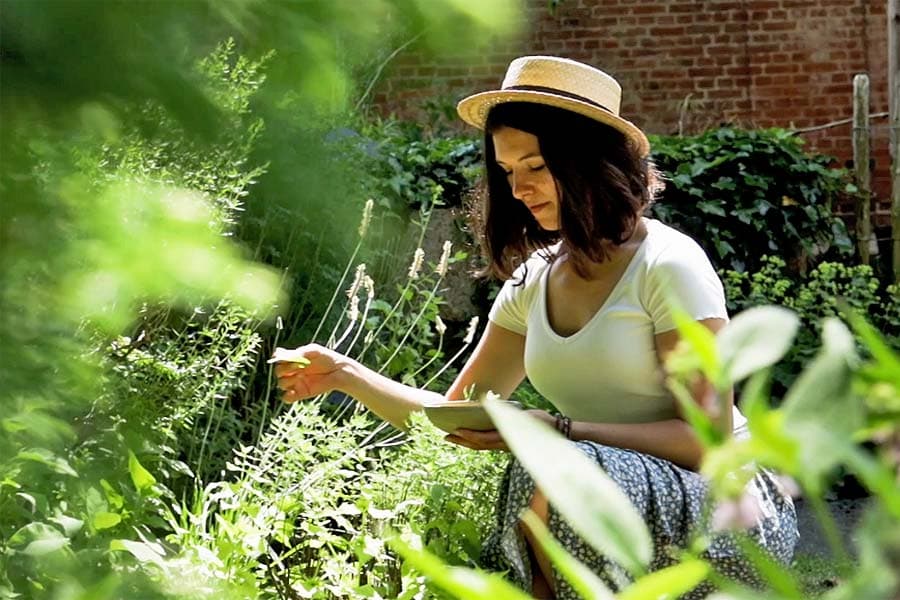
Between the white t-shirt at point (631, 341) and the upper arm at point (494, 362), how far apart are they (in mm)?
209

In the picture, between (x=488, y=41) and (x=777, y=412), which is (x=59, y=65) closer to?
(x=488, y=41)

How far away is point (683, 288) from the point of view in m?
2.43

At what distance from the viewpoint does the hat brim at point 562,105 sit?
2604 mm

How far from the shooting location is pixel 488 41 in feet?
1.96

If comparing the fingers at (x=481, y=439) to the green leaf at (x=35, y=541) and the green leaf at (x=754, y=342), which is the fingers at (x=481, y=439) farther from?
the green leaf at (x=754, y=342)

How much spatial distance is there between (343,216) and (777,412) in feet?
0.69

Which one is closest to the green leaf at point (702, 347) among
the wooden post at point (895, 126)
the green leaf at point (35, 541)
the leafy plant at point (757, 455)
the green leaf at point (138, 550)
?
the leafy plant at point (757, 455)

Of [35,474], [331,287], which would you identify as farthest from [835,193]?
[35,474]

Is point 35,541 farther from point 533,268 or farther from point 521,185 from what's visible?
point 533,268

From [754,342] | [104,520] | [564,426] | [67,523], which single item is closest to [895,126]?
[564,426]

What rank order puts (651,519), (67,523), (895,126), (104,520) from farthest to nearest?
(895,126)
(651,519)
(104,520)
(67,523)

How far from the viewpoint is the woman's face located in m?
2.63

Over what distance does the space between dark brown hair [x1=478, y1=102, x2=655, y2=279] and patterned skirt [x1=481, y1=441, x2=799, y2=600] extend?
16.7 inches

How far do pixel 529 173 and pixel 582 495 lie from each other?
2.16 m
